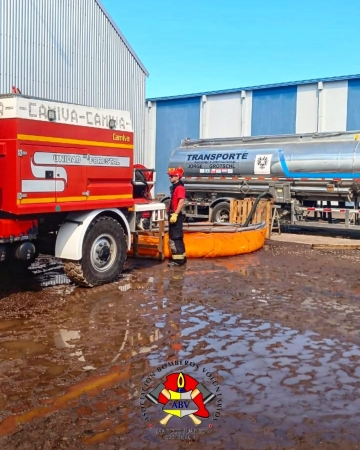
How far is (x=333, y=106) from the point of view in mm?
22312

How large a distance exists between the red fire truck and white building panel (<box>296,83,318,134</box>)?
50.4 ft

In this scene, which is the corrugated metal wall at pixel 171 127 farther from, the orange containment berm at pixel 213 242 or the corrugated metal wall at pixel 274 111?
the orange containment berm at pixel 213 242

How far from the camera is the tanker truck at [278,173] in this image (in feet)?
50.2

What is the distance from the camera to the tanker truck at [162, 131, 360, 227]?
50.2ft

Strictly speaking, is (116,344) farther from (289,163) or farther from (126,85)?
(126,85)

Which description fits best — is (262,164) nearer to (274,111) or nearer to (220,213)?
(220,213)

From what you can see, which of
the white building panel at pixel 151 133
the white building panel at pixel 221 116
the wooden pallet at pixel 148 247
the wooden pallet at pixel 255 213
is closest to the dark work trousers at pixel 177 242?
the wooden pallet at pixel 148 247

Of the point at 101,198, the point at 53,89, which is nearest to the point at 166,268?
the point at 101,198

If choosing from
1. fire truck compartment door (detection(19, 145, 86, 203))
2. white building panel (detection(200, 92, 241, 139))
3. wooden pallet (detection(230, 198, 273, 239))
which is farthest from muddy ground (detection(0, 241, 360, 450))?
white building panel (detection(200, 92, 241, 139))

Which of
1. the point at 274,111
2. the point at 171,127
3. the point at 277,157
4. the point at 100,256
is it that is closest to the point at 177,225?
the point at 100,256

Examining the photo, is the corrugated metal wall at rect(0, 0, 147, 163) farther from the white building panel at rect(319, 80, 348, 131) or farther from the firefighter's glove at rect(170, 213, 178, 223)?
the firefighter's glove at rect(170, 213, 178, 223)

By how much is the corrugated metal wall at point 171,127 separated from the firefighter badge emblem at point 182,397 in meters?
22.3

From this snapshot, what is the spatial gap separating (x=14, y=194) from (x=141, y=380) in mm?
3256

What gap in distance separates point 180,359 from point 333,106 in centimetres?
1934
